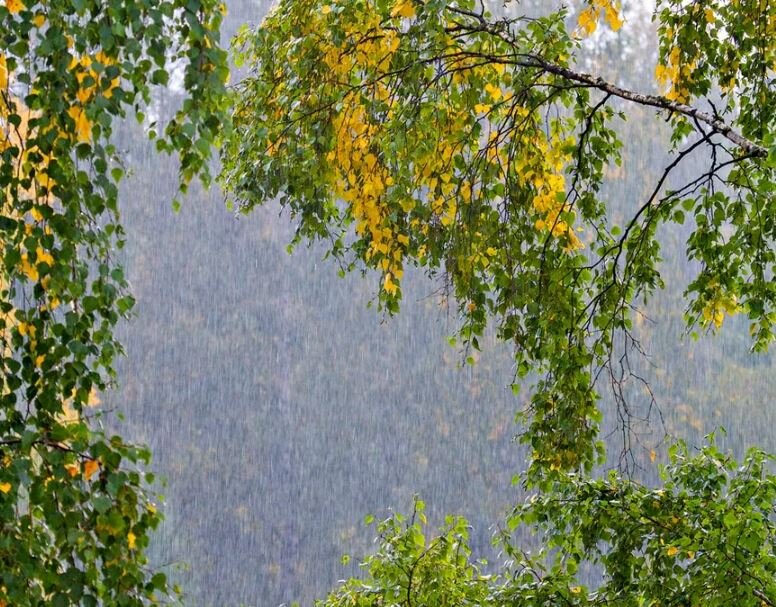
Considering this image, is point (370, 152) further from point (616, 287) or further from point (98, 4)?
point (98, 4)

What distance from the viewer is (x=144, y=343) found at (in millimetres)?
18469

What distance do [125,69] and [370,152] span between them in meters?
1.39

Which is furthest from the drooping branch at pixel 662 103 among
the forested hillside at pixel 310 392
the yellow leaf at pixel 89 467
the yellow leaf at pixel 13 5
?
the forested hillside at pixel 310 392

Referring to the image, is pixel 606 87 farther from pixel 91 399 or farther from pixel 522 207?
pixel 91 399

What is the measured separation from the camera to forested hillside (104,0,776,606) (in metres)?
17.2

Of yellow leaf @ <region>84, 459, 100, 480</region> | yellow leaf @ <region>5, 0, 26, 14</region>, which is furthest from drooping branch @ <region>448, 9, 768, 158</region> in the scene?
yellow leaf @ <region>84, 459, 100, 480</region>

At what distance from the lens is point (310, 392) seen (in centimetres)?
1884

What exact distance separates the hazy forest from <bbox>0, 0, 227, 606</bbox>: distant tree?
15.1 meters

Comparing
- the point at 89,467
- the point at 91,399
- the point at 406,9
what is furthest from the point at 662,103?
the point at 91,399

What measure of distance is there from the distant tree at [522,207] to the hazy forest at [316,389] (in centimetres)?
1339

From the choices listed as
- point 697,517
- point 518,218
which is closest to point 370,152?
point 518,218

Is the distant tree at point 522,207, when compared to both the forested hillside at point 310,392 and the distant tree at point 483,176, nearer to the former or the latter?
the distant tree at point 483,176

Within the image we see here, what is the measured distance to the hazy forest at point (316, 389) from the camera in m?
17.2

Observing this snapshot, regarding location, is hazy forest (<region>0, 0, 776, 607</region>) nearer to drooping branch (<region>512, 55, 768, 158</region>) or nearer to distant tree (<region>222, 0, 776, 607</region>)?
distant tree (<region>222, 0, 776, 607</region>)
